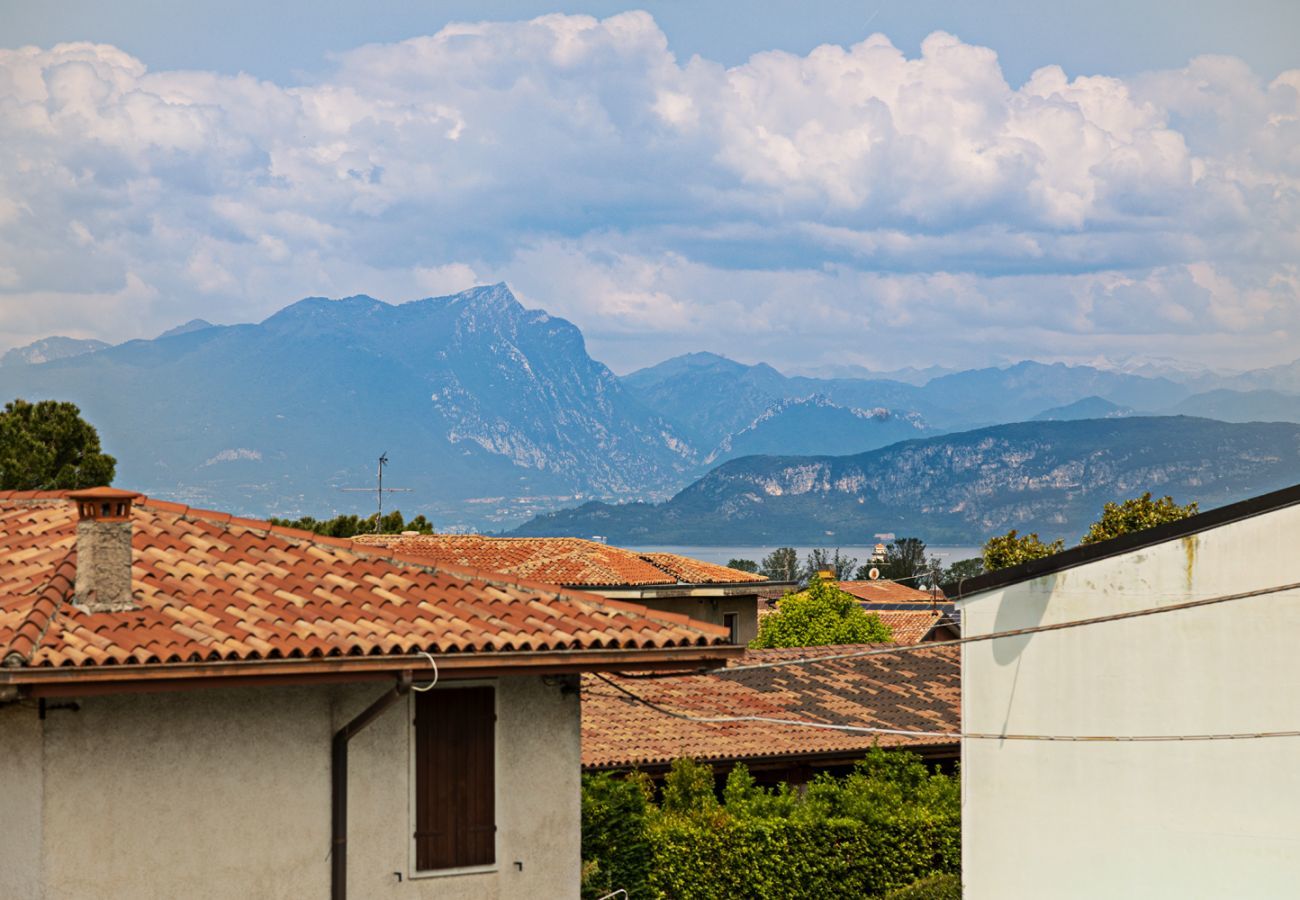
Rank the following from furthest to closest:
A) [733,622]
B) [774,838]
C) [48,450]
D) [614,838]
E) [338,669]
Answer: [733,622] → [48,450] → [774,838] → [614,838] → [338,669]

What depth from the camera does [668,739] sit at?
2747 centimetres

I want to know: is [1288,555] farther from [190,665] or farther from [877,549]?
[877,549]

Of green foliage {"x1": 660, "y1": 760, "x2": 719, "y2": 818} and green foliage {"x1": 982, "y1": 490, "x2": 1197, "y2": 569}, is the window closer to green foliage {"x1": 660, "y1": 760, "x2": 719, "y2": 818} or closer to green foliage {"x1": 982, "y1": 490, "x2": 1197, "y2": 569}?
green foliage {"x1": 660, "y1": 760, "x2": 719, "y2": 818}

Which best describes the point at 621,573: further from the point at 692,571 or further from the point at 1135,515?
the point at 1135,515

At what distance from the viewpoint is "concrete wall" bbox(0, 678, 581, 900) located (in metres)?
10.9

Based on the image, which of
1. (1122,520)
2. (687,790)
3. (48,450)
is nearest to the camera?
(687,790)

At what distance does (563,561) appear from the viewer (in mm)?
47875

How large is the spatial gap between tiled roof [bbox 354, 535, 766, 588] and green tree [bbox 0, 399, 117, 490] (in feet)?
27.2

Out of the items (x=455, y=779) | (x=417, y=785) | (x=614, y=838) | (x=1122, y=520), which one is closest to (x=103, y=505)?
(x=417, y=785)

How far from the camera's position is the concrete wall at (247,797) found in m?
10.9

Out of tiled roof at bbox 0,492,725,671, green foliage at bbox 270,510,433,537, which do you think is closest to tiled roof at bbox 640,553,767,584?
green foliage at bbox 270,510,433,537

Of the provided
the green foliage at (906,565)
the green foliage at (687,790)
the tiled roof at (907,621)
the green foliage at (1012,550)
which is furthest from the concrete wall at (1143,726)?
the green foliage at (906,565)

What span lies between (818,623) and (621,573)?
343 inches

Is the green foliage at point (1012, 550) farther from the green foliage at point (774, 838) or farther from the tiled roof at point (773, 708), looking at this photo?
the green foliage at point (774, 838)
